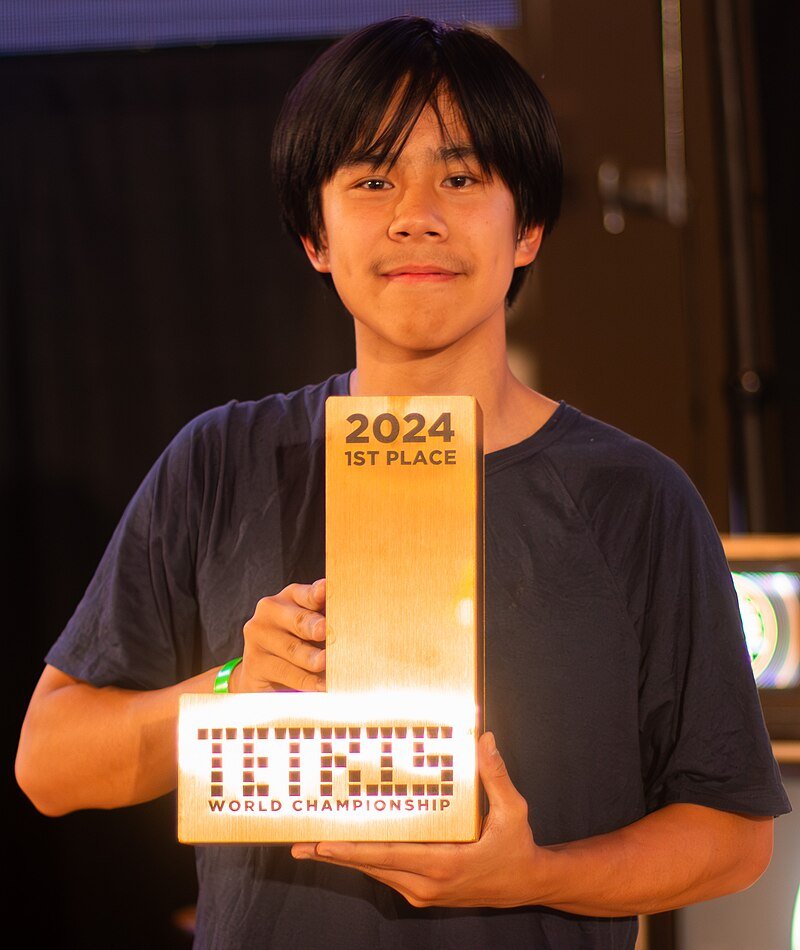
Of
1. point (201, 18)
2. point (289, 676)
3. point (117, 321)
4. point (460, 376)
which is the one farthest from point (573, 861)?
point (201, 18)

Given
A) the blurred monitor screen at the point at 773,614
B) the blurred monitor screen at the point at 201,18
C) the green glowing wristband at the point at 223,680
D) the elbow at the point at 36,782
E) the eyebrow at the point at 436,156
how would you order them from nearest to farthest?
1. the green glowing wristband at the point at 223,680
2. the eyebrow at the point at 436,156
3. the elbow at the point at 36,782
4. the blurred monitor screen at the point at 773,614
5. the blurred monitor screen at the point at 201,18

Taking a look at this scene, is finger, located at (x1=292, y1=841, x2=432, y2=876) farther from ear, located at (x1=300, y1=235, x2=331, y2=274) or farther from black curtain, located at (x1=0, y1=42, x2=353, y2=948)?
black curtain, located at (x1=0, y1=42, x2=353, y2=948)

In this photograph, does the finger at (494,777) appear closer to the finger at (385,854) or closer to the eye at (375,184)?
the finger at (385,854)

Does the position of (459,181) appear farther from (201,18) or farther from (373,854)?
(201,18)

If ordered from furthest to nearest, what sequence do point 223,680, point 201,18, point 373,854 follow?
point 201,18 → point 223,680 → point 373,854

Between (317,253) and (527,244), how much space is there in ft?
0.73

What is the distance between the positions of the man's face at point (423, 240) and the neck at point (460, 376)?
36 millimetres

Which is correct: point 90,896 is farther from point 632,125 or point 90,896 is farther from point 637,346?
point 632,125


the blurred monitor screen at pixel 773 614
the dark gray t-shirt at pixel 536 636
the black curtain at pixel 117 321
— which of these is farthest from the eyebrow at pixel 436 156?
the black curtain at pixel 117 321

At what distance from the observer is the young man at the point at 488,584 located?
1.07m

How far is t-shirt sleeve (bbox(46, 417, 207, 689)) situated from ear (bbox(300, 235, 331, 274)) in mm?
232

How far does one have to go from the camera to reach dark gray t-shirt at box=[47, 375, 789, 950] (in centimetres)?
108

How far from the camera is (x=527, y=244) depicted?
3.94ft

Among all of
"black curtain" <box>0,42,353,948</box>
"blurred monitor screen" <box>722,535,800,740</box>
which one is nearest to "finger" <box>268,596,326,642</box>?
"blurred monitor screen" <box>722,535,800,740</box>
